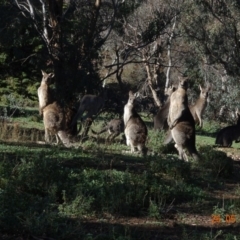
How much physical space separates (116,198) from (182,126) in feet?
19.0

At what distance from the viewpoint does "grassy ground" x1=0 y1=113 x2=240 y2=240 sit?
758 centimetres

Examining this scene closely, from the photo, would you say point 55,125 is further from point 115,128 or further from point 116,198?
point 116,198

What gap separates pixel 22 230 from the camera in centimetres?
733

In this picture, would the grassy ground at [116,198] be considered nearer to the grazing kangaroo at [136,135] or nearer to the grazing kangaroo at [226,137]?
the grazing kangaroo at [136,135]

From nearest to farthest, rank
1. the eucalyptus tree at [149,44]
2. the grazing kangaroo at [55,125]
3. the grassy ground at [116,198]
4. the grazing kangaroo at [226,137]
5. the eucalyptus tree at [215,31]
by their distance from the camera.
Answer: the grassy ground at [116,198]
the grazing kangaroo at [55,125]
the grazing kangaroo at [226,137]
the eucalyptus tree at [215,31]
the eucalyptus tree at [149,44]

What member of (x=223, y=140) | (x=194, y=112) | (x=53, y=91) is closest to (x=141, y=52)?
(x=194, y=112)

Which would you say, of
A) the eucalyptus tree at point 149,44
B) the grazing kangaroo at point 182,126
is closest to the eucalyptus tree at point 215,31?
the eucalyptus tree at point 149,44

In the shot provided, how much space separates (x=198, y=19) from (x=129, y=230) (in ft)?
55.2

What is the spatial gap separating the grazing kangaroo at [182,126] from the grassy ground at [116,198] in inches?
58.7

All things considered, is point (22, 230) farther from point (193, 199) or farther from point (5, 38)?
point (5, 38)

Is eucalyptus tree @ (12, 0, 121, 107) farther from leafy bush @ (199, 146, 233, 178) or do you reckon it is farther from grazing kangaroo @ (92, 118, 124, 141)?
leafy bush @ (199, 146, 233, 178)

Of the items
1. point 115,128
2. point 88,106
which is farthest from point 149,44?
point 88,106

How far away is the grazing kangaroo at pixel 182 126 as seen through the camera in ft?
47.5

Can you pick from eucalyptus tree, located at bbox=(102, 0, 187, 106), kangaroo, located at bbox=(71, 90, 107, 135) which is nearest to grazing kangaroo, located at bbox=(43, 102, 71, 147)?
kangaroo, located at bbox=(71, 90, 107, 135)
